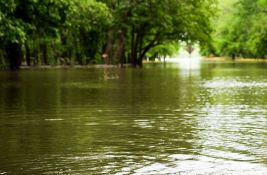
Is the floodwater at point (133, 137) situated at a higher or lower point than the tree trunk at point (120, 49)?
lower

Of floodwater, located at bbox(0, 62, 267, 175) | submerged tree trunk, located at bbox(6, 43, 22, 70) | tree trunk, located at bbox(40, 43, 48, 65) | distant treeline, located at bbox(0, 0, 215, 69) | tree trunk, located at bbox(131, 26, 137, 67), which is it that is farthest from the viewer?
tree trunk, located at bbox(131, 26, 137, 67)

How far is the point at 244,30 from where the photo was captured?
121 m

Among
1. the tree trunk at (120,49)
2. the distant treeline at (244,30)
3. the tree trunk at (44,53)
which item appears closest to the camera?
the tree trunk at (120,49)

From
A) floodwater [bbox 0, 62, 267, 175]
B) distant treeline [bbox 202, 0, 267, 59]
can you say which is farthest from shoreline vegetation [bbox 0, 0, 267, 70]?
floodwater [bbox 0, 62, 267, 175]

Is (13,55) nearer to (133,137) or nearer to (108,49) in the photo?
(108,49)

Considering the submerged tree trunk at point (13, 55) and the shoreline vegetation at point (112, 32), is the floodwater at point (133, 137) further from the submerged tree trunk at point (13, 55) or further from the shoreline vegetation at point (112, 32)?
the shoreline vegetation at point (112, 32)

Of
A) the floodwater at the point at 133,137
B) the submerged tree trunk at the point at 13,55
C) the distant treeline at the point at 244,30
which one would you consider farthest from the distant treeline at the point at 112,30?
the floodwater at the point at 133,137

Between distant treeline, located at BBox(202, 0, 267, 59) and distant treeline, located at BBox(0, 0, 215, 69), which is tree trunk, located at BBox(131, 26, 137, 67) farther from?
distant treeline, located at BBox(202, 0, 267, 59)

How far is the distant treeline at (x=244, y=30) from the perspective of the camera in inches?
4070

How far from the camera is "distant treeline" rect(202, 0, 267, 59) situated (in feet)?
339

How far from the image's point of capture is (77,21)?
185 ft

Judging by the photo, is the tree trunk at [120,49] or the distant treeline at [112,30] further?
the tree trunk at [120,49]

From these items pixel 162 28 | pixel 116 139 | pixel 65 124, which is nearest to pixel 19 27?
pixel 65 124

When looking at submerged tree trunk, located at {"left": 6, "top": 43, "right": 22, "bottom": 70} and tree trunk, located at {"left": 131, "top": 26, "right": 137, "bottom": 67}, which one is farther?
tree trunk, located at {"left": 131, "top": 26, "right": 137, "bottom": 67}
